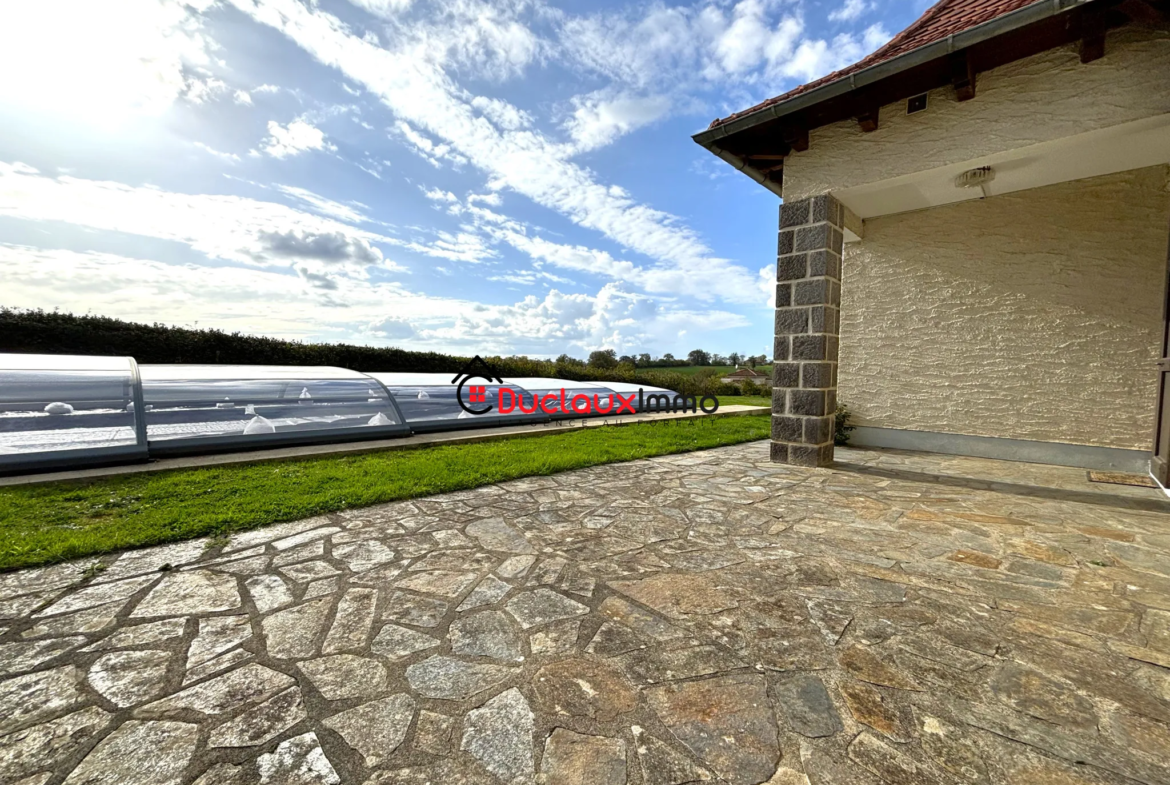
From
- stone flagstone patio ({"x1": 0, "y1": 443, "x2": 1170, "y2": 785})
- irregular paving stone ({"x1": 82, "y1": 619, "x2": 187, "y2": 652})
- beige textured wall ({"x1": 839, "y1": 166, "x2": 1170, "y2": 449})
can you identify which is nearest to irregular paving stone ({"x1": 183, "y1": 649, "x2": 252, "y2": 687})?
stone flagstone patio ({"x1": 0, "y1": 443, "x2": 1170, "y2": 785})

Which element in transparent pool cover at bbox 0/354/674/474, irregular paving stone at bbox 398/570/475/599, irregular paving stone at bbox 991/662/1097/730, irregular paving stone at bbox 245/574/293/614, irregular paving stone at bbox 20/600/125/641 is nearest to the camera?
irregular paving stone at bbox 991/662/1097/730

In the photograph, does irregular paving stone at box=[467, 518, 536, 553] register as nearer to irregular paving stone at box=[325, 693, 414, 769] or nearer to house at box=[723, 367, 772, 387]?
irregular paving stone at box=[325, 693, 414, 769]

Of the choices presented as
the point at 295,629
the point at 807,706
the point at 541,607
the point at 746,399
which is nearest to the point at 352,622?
the point at 295,629

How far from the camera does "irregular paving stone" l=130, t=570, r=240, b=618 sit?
1.87 m

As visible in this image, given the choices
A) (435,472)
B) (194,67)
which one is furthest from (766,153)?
(194,67)

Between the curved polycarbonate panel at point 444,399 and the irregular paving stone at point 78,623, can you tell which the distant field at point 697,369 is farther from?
the irregular paving stone at point 78,623

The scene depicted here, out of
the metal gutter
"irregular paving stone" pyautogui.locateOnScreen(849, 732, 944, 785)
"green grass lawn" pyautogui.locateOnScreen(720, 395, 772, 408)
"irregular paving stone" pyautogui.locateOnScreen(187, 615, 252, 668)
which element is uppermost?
the metal gutter

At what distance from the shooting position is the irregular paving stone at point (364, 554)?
7.64 ft

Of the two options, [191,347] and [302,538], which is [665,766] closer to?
[302,538]

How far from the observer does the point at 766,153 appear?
4996 millimetres

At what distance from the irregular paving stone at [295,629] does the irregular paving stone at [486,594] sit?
0.56 meters

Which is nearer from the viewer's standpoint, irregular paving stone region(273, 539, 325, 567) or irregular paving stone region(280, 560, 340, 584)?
irregular paving stone region(280, 560, 340, 584)

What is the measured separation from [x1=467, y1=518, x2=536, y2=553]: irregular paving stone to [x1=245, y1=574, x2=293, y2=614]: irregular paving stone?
979 millimetres

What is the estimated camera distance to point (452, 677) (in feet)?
4.89
